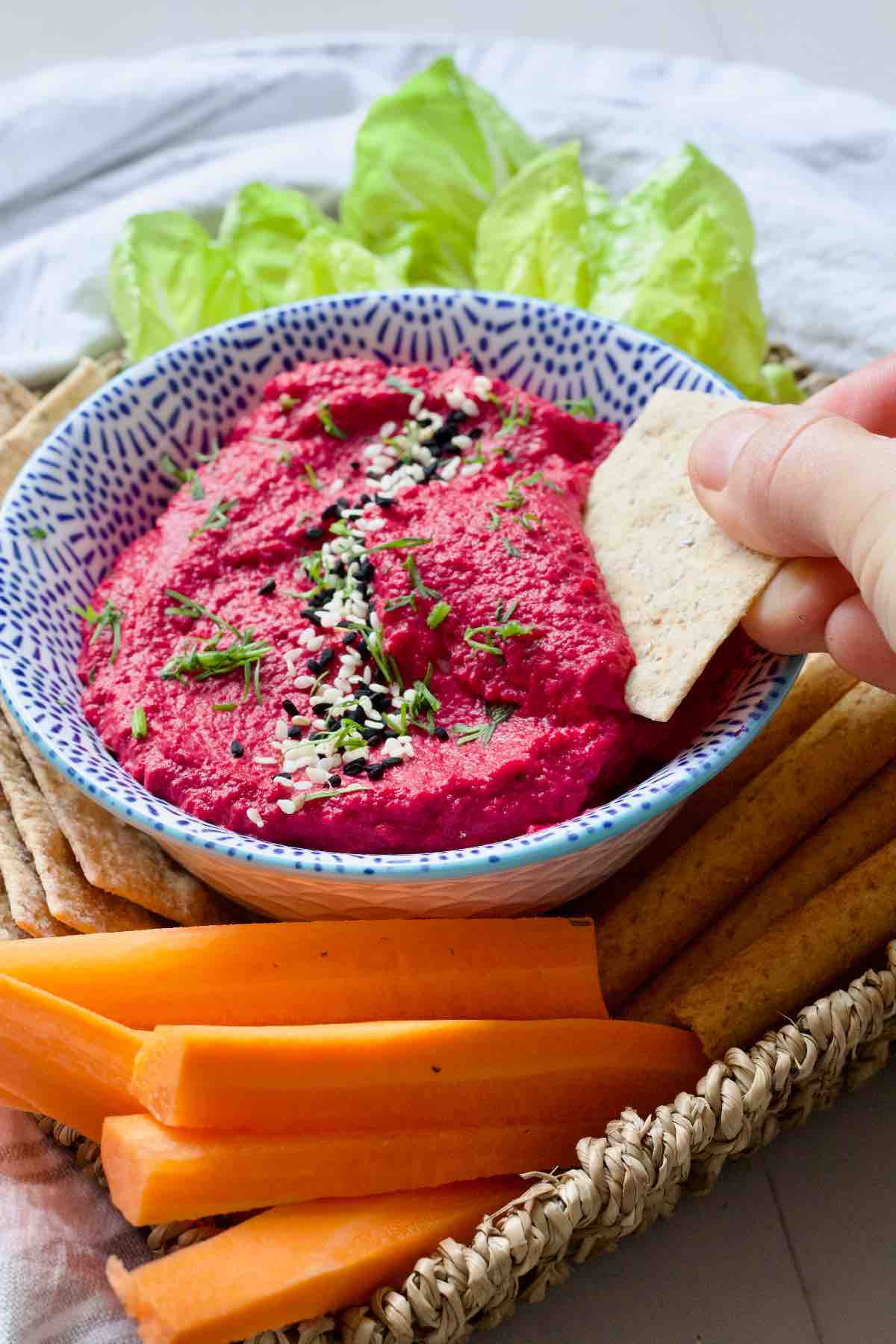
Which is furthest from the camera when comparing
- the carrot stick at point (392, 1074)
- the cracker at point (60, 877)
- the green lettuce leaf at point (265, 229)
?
the green lettuce leaf at point (265, 229)

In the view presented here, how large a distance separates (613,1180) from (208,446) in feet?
6.99

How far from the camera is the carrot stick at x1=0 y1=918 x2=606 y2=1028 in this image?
254cm

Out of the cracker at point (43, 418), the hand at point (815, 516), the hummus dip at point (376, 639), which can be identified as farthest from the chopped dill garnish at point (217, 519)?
Answer: the hand at point (815, 516)

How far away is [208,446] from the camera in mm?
3553

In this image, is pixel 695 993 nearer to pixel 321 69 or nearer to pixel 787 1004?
pixel 787 1004

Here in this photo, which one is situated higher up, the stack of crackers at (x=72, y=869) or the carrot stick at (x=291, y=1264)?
the stack of crackers at (x=72, y=869)

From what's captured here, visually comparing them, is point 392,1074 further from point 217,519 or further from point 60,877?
point 217,519

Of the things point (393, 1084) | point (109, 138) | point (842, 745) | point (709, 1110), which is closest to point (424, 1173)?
point (393, 1084)

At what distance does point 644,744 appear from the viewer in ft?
9.17

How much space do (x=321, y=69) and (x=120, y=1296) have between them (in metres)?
4.17

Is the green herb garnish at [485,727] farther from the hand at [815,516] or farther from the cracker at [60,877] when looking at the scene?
the cracker at [60,877]

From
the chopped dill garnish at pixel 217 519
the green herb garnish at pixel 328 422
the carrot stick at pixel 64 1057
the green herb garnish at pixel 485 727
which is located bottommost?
the carrot stick at pixel 64 1057

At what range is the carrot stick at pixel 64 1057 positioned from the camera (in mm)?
2404

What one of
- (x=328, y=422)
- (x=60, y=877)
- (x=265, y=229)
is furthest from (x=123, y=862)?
(x=265, y=229)
